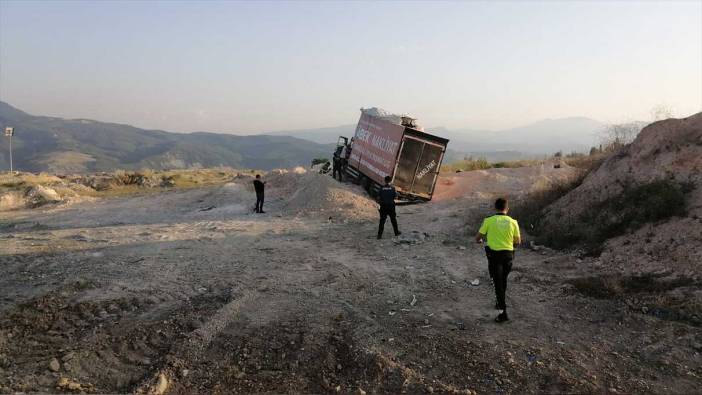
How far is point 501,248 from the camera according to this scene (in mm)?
6504

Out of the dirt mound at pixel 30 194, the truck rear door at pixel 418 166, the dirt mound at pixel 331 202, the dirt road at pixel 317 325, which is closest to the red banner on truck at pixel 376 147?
the truck rear door at pixel 418 166

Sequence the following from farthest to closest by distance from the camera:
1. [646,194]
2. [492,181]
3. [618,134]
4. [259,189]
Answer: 1. [492,181]
2. [618,134]
3. [259,189]
4. [646,194]

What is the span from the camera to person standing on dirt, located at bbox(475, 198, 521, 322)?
256 inches

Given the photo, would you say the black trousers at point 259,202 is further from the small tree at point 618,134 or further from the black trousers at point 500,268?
the small tree at point 618,134

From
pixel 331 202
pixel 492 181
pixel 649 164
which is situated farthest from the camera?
pixel 492 181

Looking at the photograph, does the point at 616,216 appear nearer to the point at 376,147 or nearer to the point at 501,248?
the point at 501,248

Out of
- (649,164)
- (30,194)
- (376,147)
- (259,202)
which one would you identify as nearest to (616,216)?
(649,164)

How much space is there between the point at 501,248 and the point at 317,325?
2811 mm

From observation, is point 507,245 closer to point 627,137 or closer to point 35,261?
point 35,261

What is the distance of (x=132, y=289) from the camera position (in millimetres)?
7820

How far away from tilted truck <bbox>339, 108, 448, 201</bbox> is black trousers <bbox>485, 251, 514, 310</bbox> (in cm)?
1100

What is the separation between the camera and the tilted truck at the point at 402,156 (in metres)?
17.7

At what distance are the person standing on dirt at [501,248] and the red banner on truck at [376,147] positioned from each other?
36.6 feet

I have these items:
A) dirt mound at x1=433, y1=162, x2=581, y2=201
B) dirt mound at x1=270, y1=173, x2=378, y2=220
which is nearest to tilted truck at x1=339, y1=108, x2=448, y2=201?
dirt mound at x1=270, y1=173, x2=378, y2=220
